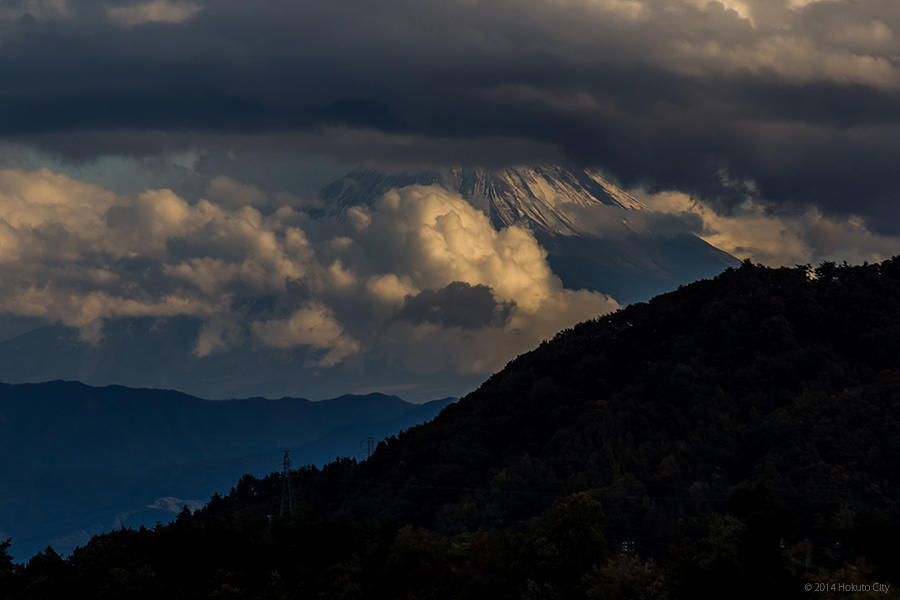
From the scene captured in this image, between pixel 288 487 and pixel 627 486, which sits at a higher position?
pixel 288 487

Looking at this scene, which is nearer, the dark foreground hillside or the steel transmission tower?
the dark foreground hillside

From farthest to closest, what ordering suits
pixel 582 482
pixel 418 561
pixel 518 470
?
pixel 518 470 < pixel 582 482 < pixel 418 561

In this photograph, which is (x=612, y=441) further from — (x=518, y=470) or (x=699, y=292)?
(x=699, y=292)

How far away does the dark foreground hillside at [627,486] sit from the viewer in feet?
257

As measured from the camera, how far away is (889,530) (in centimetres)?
7050

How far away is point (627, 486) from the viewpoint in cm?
12812

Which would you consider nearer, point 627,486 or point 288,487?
point 627,486

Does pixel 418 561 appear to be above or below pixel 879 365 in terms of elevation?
below

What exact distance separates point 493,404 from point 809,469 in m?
63.0

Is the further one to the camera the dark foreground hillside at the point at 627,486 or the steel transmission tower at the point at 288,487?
the steel transmission tower at the point at 288,487

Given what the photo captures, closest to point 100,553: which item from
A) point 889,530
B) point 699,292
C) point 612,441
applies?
point 889,530

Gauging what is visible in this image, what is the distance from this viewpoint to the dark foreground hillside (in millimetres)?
78375

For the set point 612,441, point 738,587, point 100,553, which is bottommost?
point 738,587

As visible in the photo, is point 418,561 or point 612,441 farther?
point 612,441
